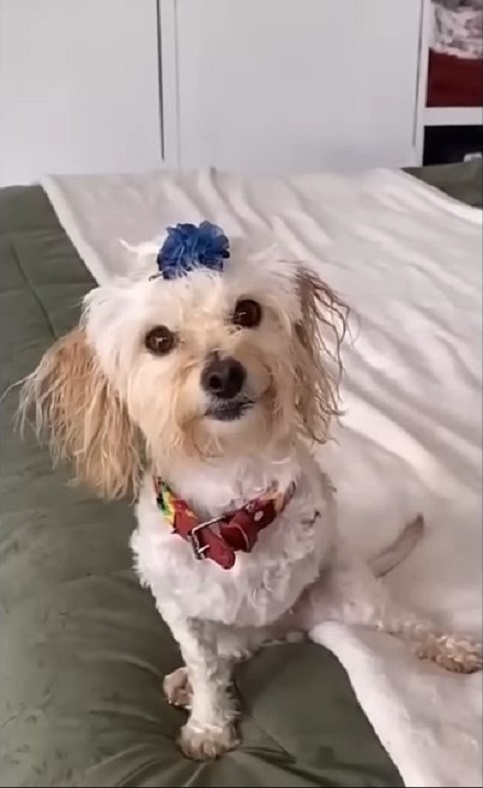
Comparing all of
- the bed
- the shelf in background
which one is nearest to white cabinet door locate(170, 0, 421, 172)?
the shelf in background

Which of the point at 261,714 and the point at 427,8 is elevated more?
the point at 427,8

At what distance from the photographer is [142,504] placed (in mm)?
1063

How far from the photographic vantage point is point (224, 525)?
99cm

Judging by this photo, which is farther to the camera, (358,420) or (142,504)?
(358,420)

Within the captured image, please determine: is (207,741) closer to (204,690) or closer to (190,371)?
(204,690)

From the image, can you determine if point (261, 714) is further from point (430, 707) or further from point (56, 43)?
point (56, 43)

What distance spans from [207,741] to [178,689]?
0.08 metres

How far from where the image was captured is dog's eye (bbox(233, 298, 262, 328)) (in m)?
0.96

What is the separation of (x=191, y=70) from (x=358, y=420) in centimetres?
148

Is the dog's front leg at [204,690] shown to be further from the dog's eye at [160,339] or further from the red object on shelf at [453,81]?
the red object on shelf at [453,81]

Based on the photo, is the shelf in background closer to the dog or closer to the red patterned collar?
the dog

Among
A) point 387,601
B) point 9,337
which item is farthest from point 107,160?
point 387,601

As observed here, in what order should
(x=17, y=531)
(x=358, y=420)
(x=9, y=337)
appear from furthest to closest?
1. (x=9, y=337)
2. (x=358, y=420)
3. (x=17, y=531)

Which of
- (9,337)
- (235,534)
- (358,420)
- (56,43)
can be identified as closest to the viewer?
(235,534)
